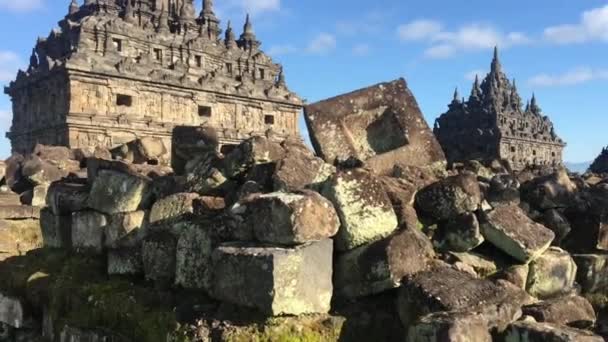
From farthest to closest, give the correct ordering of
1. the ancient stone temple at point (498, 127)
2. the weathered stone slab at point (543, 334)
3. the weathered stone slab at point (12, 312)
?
1. the ancient stone temple at point (498, 127)
2. the weathered stone slab at point (12, 312)
3. the weathered stone slab at point (543, 334)

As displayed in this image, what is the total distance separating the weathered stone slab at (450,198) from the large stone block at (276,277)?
1.17 metres

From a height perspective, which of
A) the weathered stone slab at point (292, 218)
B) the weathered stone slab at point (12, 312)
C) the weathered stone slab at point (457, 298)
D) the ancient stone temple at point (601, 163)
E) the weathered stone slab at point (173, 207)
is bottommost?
the weathered stone slab at point (12, 312)

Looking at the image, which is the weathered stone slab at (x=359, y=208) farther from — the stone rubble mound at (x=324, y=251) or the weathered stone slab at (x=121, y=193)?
the weathered stone slab at (x=121, y=193)

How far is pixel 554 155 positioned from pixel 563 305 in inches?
2478

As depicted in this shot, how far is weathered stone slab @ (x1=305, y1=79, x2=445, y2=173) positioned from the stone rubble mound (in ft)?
0.05

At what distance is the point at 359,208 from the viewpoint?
343 centimetres

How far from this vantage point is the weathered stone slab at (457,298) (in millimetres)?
2961

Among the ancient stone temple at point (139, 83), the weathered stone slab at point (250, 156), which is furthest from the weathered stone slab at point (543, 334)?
the ancient stone temple at point (139, 83)

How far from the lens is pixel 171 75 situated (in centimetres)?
2812

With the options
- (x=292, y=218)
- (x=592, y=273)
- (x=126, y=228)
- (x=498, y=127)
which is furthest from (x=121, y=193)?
(x=498, y=127)

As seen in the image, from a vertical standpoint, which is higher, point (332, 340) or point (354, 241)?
point (354, 241)

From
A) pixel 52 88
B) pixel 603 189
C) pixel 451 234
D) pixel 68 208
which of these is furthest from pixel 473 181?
pixel 52 88

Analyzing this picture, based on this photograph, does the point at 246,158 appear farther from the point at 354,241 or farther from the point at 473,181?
the point at 473,181

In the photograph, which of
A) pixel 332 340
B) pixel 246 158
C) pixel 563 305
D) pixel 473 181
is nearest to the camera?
pixel 332 340
